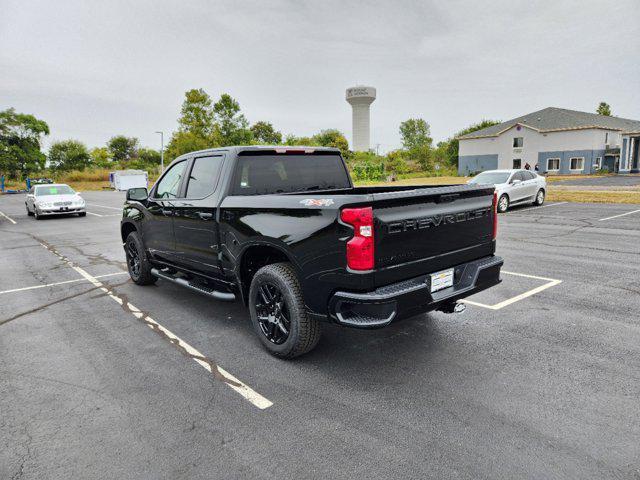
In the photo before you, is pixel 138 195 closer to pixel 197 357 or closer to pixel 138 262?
pixel 138 262

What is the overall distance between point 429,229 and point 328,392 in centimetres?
156

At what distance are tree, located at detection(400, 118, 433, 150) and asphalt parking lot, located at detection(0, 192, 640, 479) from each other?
117 metres

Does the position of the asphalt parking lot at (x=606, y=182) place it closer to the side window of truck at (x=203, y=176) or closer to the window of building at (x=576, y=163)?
the window of building at (x=576, y=163)

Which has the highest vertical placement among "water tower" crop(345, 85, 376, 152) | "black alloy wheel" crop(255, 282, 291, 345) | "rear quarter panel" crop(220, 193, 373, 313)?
"water tower" crop(345, 85, 376, 152)

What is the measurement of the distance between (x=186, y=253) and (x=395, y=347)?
2.72 metres

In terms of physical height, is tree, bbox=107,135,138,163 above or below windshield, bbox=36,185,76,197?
above

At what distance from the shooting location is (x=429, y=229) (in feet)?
11.7

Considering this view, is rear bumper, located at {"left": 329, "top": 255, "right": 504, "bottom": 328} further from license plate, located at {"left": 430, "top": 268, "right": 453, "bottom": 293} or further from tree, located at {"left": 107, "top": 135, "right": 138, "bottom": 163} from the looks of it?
tree, located at {"left": 107, "top": 135, "right": 138, "bottom": 163}

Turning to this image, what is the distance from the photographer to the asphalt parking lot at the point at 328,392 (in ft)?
8.45

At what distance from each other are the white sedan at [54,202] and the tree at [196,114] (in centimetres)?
4199

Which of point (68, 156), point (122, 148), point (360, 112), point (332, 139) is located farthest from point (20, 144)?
point (360, 112)

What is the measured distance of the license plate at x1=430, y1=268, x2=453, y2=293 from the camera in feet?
11.9

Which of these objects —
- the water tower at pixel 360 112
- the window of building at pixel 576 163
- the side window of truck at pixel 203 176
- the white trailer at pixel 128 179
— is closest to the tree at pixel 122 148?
the water tower at pixel 360 112

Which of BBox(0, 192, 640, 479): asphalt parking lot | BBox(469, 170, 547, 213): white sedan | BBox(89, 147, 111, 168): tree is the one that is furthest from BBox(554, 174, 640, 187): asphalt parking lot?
BBox(89, 147, 111, 168): tree
